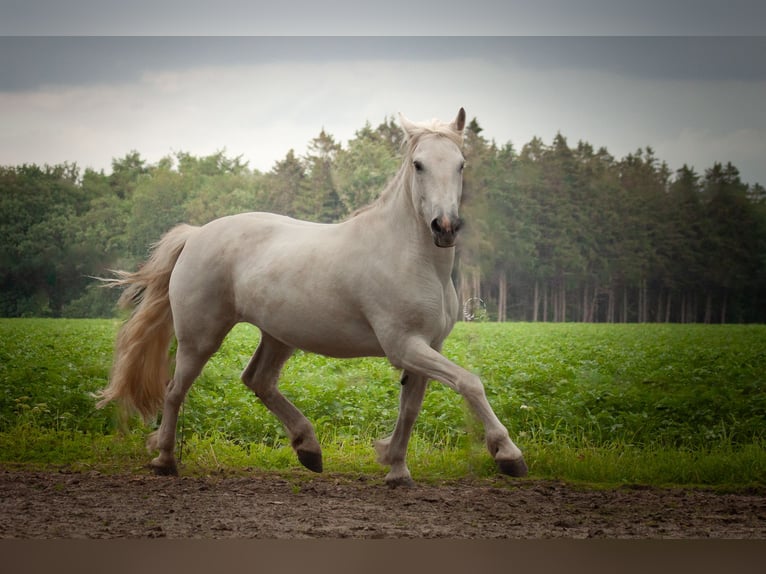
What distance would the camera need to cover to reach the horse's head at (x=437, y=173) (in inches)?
144

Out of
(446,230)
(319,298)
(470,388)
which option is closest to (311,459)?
(319,298)

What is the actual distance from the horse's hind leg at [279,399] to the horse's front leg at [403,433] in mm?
460

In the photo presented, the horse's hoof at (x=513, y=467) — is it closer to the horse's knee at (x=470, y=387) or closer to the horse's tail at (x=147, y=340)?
the horse's knee at (x=470, y=387)

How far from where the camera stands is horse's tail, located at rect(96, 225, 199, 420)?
203 inches

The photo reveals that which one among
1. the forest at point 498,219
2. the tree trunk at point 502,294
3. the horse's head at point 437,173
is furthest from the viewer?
the tree trunk at point 502,294

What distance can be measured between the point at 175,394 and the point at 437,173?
7.58 ft

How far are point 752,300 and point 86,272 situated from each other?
5.66 m

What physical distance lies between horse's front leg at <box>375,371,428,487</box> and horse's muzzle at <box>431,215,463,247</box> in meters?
1.03

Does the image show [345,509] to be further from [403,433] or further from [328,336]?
[328,336]

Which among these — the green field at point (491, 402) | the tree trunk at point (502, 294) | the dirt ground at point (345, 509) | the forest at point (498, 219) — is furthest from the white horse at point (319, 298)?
the tree trunk at point (502, 294)

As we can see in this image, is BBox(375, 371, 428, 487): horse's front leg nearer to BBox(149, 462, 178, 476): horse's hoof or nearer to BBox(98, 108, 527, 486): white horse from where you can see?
BBox(98, 108, 527, 486): white horse

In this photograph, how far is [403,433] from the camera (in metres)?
4.59
